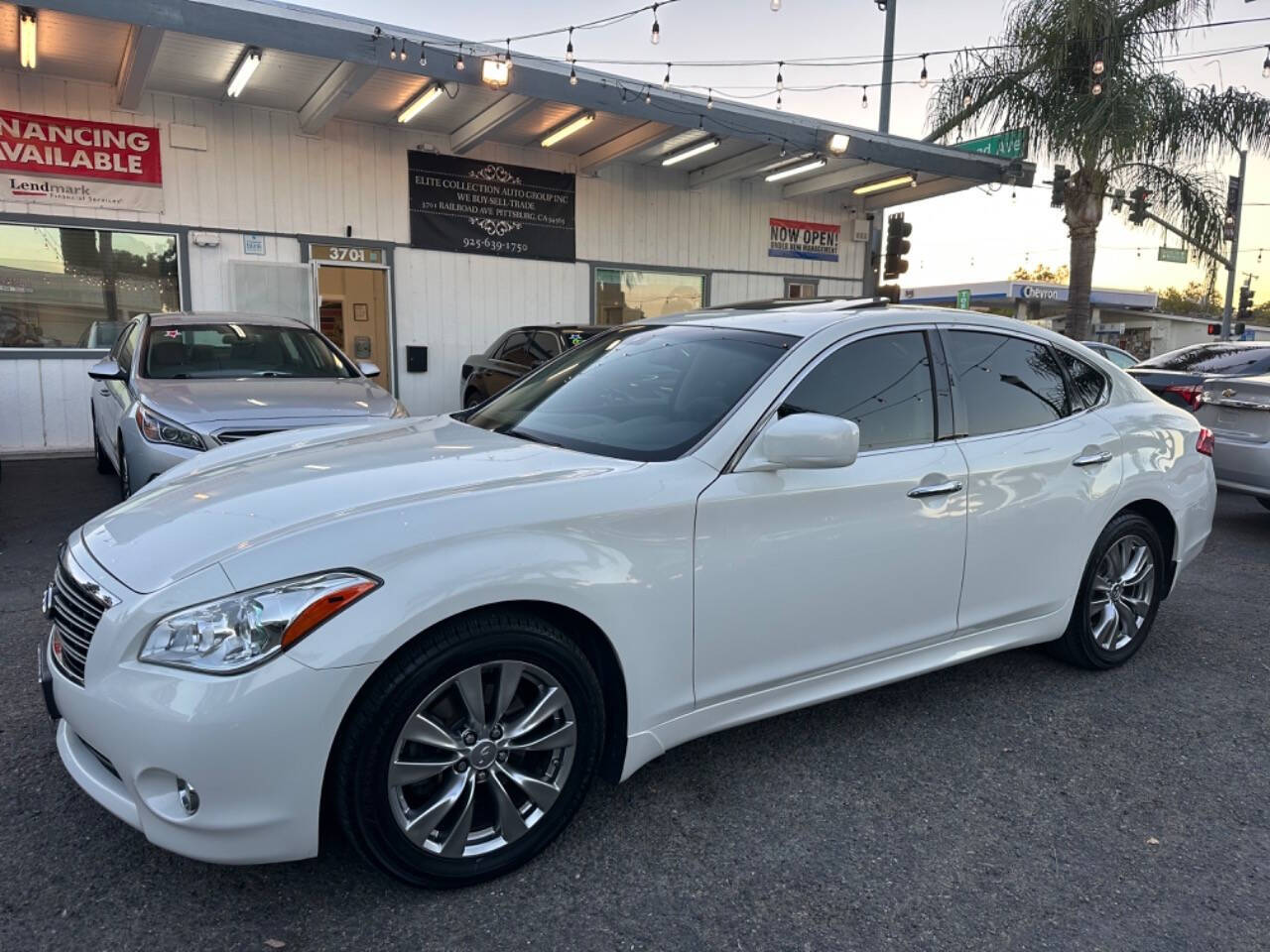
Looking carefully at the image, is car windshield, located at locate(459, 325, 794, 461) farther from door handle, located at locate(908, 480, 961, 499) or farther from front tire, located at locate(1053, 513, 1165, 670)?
front tire, located at locate(1053, 513, 1165, 670)

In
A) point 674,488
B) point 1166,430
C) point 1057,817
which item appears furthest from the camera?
point 1166,430

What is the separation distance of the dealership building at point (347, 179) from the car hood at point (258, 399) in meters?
3.98

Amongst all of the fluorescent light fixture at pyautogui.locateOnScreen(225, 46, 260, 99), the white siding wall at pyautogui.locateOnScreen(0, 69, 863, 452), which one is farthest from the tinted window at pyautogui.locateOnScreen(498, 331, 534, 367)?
the fluorescent light fixture at pyautogui.locateOnScreen(225, 46, 260, 99)

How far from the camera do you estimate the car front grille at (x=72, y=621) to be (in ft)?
7.31

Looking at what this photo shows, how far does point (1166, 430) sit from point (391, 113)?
9.45 metres

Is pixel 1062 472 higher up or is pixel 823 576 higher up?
pixel 1062 472

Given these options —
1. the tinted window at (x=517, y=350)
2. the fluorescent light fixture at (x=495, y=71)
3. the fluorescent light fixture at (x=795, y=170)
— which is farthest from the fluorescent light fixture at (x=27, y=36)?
the fluorescent light fixture at (x=795, y=170)

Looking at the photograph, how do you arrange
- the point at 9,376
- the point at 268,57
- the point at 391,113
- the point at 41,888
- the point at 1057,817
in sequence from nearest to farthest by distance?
the point at 41,888, the point at 1057,817, the point at 268,57, the point at 9,376, the point at 391,113

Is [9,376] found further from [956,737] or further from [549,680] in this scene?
[956,737]

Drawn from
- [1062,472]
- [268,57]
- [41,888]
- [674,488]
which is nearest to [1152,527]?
[1062,472]

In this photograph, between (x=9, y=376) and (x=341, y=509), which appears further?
(x=9, y=376)

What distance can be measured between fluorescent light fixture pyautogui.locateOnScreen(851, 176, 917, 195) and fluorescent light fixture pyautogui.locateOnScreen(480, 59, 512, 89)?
700cm

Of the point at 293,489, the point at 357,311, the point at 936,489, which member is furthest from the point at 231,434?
the point at 357,311

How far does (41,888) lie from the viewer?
2.31 metres
